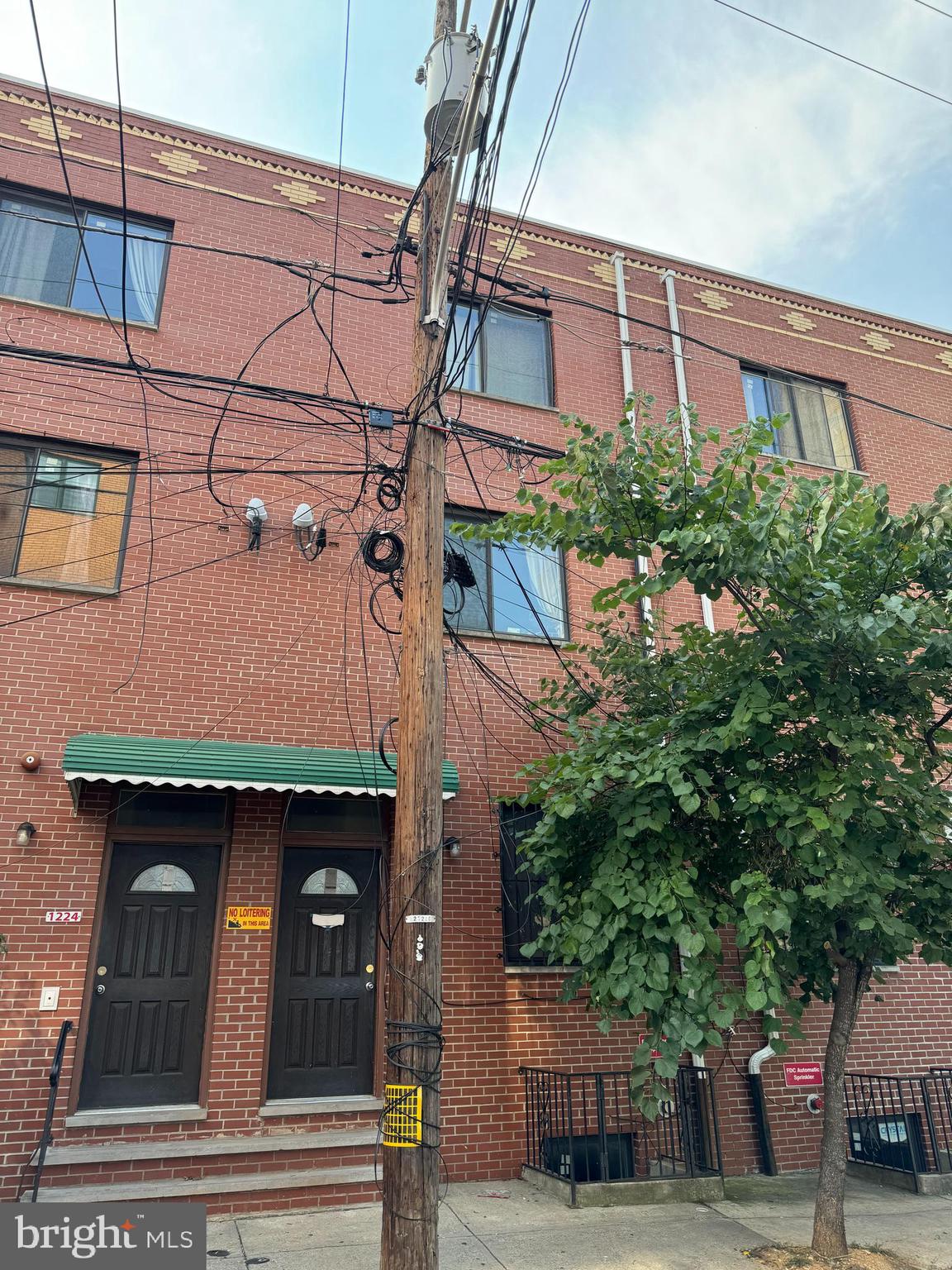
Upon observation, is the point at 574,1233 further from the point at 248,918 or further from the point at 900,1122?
the point at 900,1122

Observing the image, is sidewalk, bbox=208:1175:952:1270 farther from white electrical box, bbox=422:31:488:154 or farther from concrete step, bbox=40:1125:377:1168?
white electrical box, bbox=422:31:488:154

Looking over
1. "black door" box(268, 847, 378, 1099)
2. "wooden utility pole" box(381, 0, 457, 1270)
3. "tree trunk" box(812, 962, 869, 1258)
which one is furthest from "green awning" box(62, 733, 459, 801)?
"tree trunk" box(812, 962, 869, 1258)

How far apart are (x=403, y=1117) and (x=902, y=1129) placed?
6925 millimetres

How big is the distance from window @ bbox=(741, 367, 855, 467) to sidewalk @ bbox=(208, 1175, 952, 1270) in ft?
28.9

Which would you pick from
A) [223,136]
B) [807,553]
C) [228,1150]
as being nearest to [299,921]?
[228,1150]

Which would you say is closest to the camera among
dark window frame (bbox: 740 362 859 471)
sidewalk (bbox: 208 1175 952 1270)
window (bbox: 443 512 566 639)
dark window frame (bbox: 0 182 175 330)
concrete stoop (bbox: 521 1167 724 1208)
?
sidewalk (bbox: 208 1175 952 1270)

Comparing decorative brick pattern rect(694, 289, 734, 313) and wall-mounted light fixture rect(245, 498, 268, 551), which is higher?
decorative brick pattern rect(694, 289, 734, 313)

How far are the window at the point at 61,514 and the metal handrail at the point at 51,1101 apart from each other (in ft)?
12.1

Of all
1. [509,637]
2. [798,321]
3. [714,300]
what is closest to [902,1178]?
[509,637]

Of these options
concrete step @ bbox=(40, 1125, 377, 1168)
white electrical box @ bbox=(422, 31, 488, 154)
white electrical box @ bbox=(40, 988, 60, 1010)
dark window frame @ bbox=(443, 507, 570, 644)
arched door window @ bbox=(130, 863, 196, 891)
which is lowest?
concrete step @ bbox=(40, 1125, 377, 1168)

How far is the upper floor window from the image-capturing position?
8.84m

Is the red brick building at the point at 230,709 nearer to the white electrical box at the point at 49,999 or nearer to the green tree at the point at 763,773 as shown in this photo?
the white electrical box at the point at 49,999

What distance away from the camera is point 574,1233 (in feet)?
20.3

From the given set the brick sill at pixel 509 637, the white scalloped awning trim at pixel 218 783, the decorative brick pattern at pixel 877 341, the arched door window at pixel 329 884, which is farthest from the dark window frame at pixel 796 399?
the arched door window at pixel 329 884
